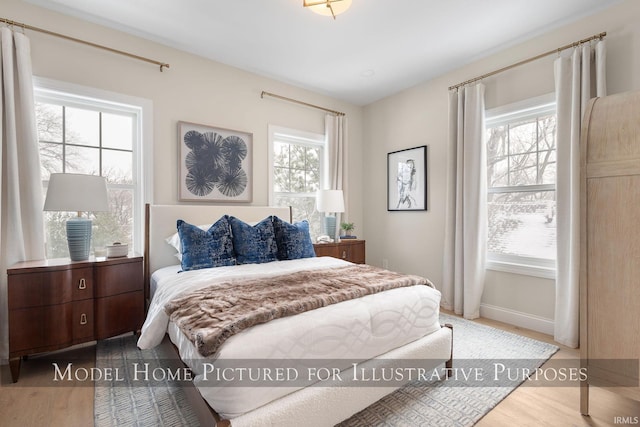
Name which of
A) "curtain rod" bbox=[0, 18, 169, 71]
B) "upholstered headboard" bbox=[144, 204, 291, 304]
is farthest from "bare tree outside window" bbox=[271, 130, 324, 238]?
"curtain rod" bbox=[0, 18, 169, 71]

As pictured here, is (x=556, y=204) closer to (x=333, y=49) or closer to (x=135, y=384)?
(x=333, y=49)

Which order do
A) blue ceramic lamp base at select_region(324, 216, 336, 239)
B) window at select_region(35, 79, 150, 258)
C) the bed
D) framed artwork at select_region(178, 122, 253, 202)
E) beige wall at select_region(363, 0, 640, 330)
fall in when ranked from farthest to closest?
blue ceramic lamp base at select_region(324, 216, 336, 239)
framed artwork at select_region(178, 122, 253, 202)
window at select_region(35, 79, 150, 258)
beige wall at select_region(363, 0, 640, 330)
the bed

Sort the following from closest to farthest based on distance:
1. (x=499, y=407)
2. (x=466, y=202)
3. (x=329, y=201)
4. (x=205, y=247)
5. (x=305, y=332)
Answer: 1. (x=305, y=332)
2. (x=499, y=407)
3. (x=205, y=247)
4. (x=466, y=202)
5. (x=329, y=201)

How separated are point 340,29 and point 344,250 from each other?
8.12 feet

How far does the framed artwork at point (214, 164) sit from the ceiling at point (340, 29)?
85 centimetres

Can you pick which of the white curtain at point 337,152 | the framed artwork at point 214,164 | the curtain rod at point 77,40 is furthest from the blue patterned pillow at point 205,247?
the white curtain at point 337,152

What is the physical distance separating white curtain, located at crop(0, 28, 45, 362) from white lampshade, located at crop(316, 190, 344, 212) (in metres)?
2.69

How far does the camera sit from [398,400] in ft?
5.93

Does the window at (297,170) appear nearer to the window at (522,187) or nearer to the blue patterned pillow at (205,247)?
the blue patterned pillow at (205,247)

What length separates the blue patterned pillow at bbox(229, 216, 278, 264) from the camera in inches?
106

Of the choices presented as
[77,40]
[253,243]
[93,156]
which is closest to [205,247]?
[253,243]

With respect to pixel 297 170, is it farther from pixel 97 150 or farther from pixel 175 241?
pixel 97 150

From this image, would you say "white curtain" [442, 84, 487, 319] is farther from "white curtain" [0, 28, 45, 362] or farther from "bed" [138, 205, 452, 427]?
"white curtain" [0, 28, 45, 362]

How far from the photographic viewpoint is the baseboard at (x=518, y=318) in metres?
2.80
